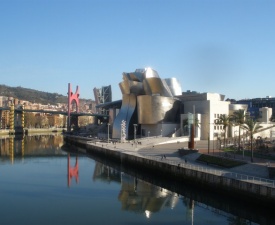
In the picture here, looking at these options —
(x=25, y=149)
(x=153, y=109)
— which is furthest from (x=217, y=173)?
(x=25, y=149)

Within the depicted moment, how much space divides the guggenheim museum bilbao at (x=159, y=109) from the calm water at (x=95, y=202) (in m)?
25.7

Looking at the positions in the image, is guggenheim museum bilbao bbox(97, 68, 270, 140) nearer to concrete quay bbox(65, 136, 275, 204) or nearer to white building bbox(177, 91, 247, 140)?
white building bbox(177, 91, 247, 140)

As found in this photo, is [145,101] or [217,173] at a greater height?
[145,101]

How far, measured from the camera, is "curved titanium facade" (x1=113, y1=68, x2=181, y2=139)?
57.2m

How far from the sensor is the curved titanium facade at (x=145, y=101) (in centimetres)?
5716

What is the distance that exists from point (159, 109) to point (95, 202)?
37.0 meters

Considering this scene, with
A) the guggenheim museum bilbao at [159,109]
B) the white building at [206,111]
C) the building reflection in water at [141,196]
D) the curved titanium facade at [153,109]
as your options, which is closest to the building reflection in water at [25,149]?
the guggenheim museum bilbao at [159,109]

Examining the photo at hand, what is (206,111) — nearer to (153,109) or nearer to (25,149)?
(153,109)

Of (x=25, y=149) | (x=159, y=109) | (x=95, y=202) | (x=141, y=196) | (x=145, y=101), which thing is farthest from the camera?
(x=159, y=109)

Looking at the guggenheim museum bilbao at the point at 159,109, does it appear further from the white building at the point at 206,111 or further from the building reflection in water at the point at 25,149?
the building reflection in water at the point at 25,149

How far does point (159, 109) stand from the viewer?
57.2 meters

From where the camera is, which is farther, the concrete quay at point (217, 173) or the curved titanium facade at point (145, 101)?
the curved titanium facade at point (145, 101)

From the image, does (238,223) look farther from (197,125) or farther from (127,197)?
(197,125)

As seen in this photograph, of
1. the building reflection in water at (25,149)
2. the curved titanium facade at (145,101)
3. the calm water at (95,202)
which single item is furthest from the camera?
the curved titanium facade at (145,101)
